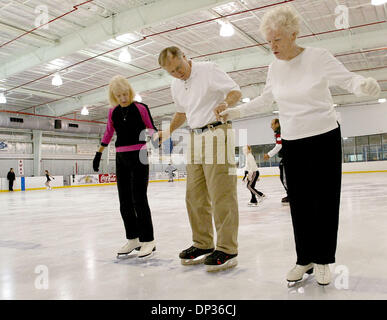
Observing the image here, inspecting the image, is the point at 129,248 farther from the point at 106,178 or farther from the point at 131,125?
the point at 106,178

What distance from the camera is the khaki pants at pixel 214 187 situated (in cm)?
226

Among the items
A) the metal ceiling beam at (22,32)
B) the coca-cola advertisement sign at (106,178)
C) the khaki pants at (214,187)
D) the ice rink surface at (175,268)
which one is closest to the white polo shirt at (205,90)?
the khaki pants at (214,187)

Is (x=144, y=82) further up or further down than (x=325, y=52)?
further up

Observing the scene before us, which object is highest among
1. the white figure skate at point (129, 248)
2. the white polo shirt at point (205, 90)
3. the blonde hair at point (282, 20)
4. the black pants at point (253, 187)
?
the blonde hair at point (282, 20)

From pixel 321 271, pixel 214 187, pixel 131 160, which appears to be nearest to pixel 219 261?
pixel 214 187

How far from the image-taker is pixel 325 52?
1.77 metres

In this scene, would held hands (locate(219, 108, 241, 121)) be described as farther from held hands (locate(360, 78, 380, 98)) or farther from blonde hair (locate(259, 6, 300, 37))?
held hands (locate(360, 78, 380, 98))

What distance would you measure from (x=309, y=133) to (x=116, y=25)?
820 cm

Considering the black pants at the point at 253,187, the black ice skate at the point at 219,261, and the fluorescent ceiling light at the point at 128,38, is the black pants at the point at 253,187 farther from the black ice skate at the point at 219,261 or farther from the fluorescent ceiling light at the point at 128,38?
the fluorescent ceiling light at the point at 128,38

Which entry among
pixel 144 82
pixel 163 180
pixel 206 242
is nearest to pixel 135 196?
pixel 206 242

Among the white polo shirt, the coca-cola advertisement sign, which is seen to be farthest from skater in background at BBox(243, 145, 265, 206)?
the coca-cola advertisement sign

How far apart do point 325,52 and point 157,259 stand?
1911 millimetres

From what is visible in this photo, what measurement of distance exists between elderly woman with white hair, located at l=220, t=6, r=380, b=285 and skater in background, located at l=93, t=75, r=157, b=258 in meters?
1.24
